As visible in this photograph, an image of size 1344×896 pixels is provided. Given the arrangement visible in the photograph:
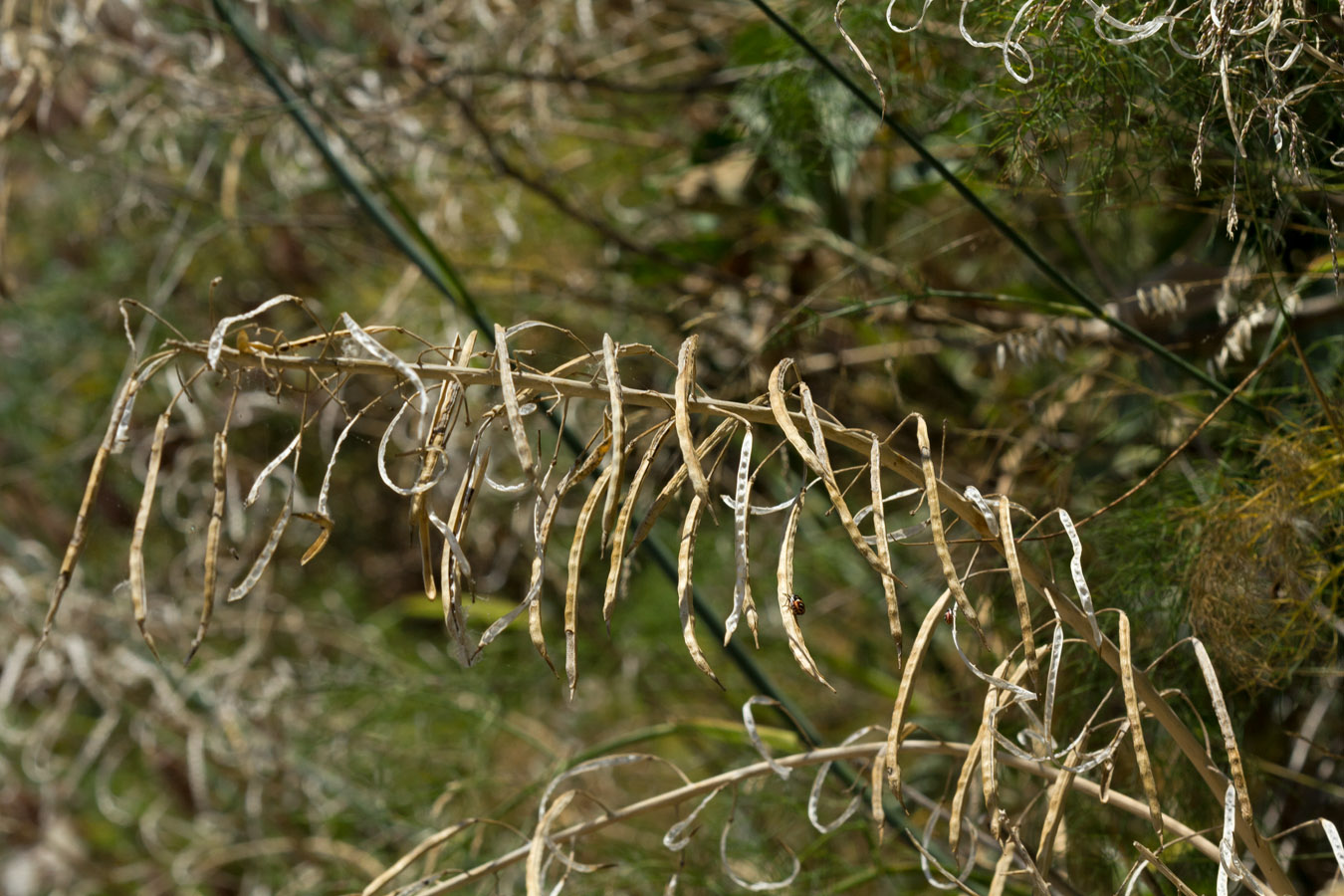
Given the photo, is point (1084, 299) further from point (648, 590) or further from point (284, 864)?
point (284, 864)

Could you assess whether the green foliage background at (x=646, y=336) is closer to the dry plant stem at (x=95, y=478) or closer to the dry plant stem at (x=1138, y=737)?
the dry plant stem at (x=1138, y=737)

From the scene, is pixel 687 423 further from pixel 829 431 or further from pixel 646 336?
pixel 646 336

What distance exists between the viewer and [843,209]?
3.10 feet

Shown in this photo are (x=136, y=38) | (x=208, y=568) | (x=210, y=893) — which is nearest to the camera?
(x=208, y=568)

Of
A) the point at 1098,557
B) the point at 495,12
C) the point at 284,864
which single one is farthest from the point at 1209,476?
the point at 284,864

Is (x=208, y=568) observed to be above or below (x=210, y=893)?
above

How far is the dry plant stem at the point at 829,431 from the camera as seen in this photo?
287mm

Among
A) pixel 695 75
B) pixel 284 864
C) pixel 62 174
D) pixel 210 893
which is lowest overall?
pixel 210 893

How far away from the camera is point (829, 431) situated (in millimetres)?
315

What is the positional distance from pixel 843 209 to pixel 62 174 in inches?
42.9

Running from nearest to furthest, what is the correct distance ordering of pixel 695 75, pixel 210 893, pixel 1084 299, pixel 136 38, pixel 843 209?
pixel 1084 299, pixel 843 209, pixel 695 75, pixel 136 38, pixel 210 893

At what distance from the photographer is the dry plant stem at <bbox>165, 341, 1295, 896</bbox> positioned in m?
0.29

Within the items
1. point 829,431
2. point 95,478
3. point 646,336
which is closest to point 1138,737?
point 829,431

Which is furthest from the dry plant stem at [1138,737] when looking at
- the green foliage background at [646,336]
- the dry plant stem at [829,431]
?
the green foliage background at [646,336]
